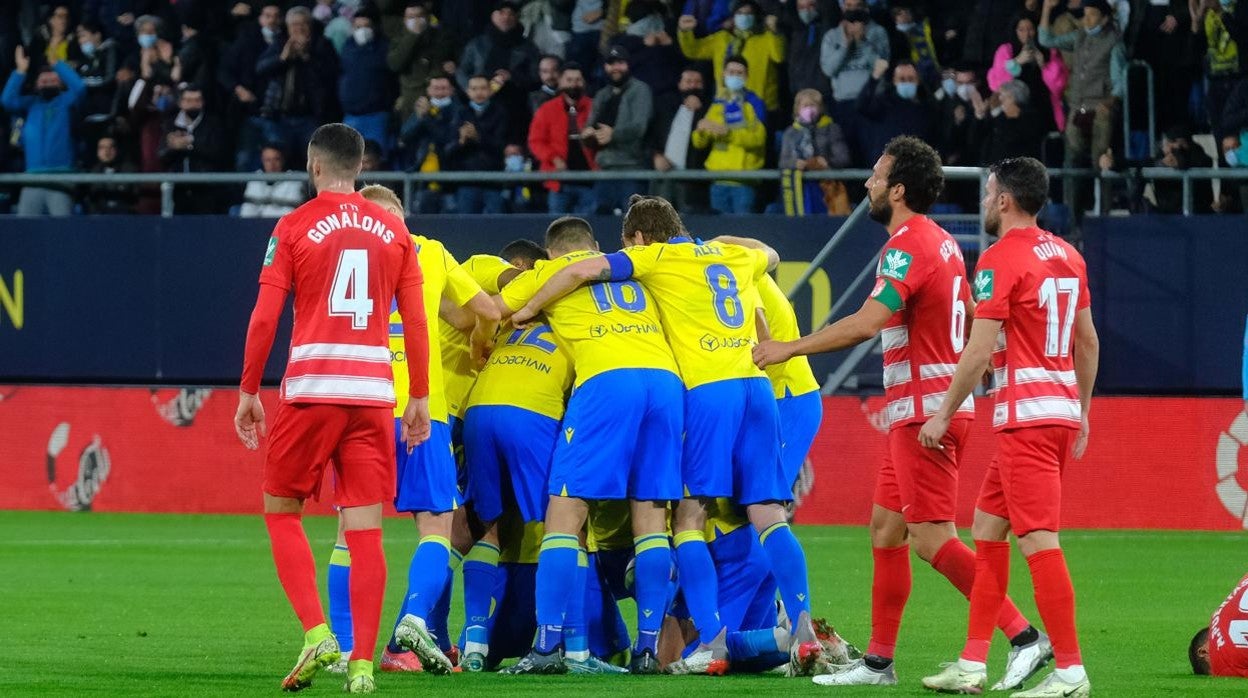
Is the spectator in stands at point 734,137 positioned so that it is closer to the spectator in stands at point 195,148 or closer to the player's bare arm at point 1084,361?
the spectator in stands at point 195,148

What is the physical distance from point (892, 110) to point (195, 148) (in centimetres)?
722

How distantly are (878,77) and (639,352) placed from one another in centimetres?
983

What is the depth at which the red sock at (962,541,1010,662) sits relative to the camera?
8062mm

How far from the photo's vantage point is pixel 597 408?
9195 millimetres

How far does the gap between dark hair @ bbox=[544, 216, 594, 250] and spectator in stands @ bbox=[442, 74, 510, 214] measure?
31.5 ft

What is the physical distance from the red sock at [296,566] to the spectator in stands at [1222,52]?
39.1 ft

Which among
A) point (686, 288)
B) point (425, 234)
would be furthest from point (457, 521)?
point (425, 234)

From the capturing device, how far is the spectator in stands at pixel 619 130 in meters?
18.9

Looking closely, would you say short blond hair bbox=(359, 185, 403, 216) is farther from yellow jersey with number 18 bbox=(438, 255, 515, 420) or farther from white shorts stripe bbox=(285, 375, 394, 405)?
white shorts stripe bbox=(285, 375, 394, 405)

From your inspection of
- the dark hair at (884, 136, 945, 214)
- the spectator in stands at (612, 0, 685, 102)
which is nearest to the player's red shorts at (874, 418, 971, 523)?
the dark hair at (884, 136, 945, 214)

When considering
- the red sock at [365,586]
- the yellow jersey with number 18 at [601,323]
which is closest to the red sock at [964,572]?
the yellow jersey with number 18 at [601,323]

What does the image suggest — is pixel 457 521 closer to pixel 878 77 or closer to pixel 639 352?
pixel 639 352

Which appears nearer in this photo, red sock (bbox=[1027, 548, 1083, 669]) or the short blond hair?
red sock (bbox=[1027, 548, 1083, 669])

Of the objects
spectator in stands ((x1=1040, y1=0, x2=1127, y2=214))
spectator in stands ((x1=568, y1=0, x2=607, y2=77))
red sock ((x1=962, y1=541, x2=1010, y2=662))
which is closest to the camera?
red sock ((x1=962, y1=541, x2=1010, y2=662))
